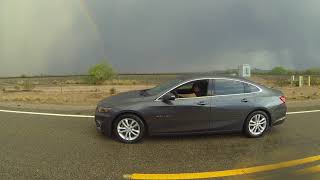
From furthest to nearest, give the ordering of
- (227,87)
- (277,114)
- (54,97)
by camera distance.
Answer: (54,97) → (277,114) → (227,87)

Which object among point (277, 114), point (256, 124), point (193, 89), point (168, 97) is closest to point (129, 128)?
point (168, 97)

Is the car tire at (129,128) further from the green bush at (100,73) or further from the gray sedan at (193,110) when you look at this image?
the green bush at (100,73)

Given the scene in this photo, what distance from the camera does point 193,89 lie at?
7887mm

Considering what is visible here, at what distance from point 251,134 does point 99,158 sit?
11.9 ft

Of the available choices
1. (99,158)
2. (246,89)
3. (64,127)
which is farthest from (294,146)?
(64,127)

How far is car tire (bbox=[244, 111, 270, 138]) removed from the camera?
804cm

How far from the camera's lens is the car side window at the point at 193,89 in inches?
306

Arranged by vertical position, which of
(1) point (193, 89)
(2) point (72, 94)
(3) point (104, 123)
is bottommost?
(3) point (104, 123)

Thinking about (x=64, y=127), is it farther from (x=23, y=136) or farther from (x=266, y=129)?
(x=266, y=129)

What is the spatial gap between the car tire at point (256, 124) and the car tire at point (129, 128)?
7.99ft

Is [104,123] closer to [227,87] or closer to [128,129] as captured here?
[128,129]

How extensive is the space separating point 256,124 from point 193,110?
1623mm

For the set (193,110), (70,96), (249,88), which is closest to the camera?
(193,110)

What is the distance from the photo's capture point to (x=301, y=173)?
5582mm
